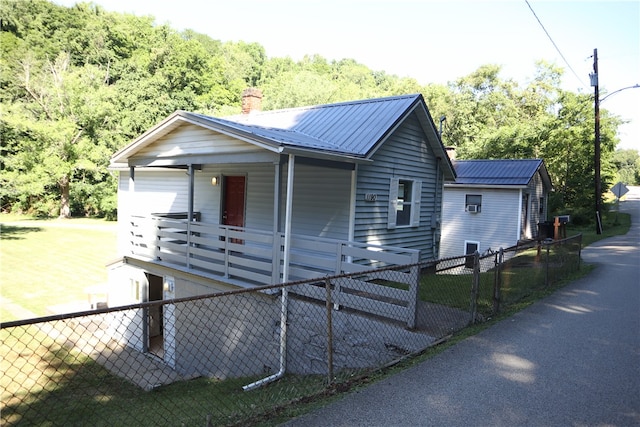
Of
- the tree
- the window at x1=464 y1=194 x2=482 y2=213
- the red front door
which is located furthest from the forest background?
the red front door

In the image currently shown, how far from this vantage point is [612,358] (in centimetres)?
558

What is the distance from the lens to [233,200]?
1227 cm

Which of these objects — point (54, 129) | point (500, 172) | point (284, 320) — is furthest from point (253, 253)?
point (54, 129)

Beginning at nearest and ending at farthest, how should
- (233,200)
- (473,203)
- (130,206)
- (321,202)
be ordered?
1. (321,202)
2. (130,206)
3. (233,200)
4. (473,203)

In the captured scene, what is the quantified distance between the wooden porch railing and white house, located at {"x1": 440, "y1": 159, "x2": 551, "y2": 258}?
11.3 m

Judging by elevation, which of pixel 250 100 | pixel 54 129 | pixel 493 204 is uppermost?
pixel 54 129

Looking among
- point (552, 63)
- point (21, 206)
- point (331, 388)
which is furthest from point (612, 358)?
point (21, 206)

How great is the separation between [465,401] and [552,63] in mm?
45392

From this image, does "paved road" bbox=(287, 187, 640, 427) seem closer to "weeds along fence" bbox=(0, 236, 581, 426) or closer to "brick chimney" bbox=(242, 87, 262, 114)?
"weeds along fence" bbox=(0, 236, 581, 426)

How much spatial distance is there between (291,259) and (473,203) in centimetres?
1492

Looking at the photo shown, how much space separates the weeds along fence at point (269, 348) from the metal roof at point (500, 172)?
8595 millimetres

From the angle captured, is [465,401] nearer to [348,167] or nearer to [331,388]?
[331,388]

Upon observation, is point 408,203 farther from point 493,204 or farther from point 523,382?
point 493,204

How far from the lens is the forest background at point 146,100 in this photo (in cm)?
2908
